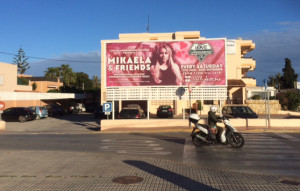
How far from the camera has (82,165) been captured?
364 inches

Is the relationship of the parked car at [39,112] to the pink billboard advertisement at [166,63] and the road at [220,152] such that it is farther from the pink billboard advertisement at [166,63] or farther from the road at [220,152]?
the road at [220,152]

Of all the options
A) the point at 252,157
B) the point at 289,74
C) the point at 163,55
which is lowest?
the point at 252,157

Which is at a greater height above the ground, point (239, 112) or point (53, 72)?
point (53, 72)

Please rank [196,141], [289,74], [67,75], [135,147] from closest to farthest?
[196,141] < [135,147] < [289,74] < [67,75]

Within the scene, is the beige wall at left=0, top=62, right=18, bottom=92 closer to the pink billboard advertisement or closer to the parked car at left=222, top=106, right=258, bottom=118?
the pink billboard advertisement

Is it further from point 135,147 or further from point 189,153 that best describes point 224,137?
point 135,147

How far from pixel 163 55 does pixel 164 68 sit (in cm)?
94

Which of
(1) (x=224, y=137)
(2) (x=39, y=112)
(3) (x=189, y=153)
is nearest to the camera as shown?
(3) (x=189, y=153)

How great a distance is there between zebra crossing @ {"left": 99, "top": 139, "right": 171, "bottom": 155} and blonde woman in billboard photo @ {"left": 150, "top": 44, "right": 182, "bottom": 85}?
24.4 ft

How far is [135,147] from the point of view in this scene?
1338cm

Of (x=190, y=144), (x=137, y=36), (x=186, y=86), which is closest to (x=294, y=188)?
(x=190, y=144)

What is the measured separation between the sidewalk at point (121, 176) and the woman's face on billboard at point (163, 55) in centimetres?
1252

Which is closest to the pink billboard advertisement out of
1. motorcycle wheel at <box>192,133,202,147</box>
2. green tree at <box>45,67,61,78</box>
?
motorcycle wheel at <box>192,133,202,147</box>

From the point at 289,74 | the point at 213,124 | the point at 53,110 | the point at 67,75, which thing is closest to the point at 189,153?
the point at 213,124
